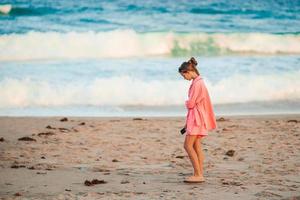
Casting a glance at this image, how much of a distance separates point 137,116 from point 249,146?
11.2 feet

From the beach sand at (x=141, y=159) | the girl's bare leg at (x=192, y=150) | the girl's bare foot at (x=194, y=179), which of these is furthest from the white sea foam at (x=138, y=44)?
the girl's bare foot at (x=194, y=179)

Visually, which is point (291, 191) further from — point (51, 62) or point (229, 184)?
point (51, 62)

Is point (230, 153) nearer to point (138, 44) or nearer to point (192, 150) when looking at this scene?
point (192, 150)

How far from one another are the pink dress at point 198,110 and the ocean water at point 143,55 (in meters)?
5.35

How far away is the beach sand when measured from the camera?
7.14 metres

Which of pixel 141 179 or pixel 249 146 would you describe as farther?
pixel 249 146

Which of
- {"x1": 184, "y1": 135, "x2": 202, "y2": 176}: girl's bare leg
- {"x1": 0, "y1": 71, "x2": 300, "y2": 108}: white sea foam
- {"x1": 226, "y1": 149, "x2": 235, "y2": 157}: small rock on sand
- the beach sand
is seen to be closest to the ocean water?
{"x1": 0, "y1": 71, "x2": 300, "y2": 108}: white sea foam

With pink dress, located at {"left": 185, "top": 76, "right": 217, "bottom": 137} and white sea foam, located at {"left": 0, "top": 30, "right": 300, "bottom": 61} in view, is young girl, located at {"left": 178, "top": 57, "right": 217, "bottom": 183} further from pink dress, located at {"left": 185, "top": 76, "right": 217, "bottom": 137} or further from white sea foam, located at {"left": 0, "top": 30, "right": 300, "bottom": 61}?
white sea foam, located at {"left": 0, "top": 30, "right": 300, "bottom": 61}

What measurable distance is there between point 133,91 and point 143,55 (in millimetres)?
9517

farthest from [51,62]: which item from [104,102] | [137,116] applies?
[137,116]

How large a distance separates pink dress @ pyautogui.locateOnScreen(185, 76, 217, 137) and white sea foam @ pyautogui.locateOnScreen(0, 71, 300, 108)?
253 inches

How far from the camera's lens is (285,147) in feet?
30.8

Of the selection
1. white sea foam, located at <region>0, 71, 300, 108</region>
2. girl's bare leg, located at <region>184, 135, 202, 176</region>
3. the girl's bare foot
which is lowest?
the girl's bare foot

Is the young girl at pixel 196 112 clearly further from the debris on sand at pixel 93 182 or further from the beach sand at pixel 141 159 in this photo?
the debris on sand at pixel 93 182
